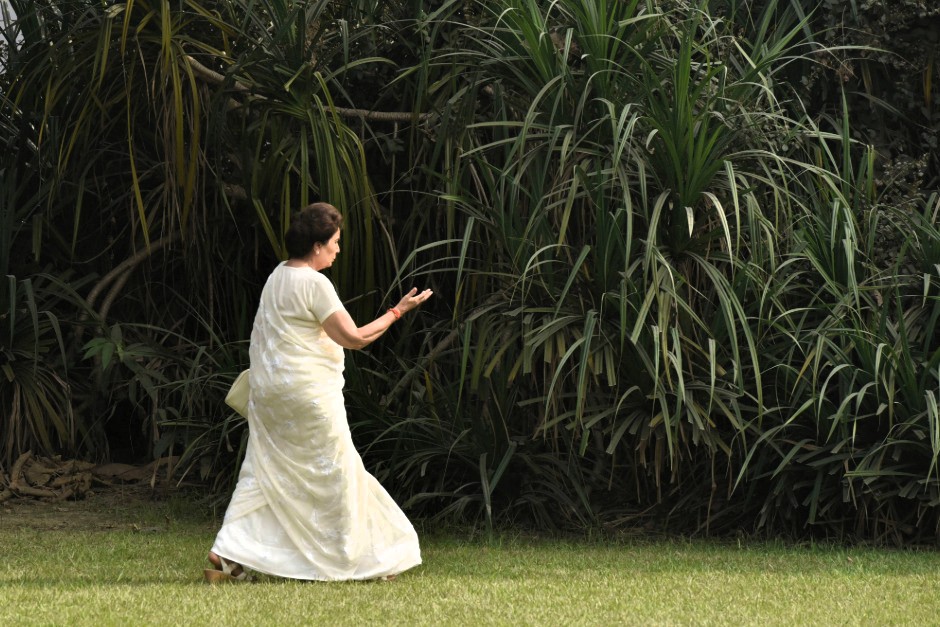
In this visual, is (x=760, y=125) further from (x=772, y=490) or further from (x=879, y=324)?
(x=772, y=490)

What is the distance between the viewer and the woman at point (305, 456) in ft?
19.0

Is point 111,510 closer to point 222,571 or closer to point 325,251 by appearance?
point 222,571

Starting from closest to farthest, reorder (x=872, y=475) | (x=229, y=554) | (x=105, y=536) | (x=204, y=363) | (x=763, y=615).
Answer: (x=763, y=615)
(x=229, y=554)
(x=872, y=475)
(x=105, y=536)
(x=204, y=363)

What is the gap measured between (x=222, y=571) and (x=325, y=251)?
1.35 metres

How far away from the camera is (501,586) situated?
5691mm

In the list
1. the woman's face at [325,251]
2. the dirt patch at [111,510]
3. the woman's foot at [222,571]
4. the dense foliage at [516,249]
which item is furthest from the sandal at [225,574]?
the dirt patch at [111,510]

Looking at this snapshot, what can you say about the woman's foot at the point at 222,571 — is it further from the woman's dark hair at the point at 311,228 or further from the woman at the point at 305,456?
the woman's dark hair at the point at 311,228

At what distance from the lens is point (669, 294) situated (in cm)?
667

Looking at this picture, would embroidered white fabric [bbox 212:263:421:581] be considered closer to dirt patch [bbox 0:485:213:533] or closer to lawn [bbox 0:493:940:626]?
lawn [bbox 0:493:940:626]

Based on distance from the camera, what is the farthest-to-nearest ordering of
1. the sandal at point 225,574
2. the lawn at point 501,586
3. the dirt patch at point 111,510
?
the dirt patch at point 111,510
the sandal at point 225,574
the lawn at point 501,586

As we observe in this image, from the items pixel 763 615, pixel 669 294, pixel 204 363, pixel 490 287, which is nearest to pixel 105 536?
pixel 204 363

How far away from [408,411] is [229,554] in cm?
198

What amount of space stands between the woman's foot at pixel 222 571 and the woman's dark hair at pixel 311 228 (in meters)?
1.27

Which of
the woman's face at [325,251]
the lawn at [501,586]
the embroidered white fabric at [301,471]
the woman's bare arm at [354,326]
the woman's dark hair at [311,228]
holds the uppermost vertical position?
the woman's dark hair at [311,228]
